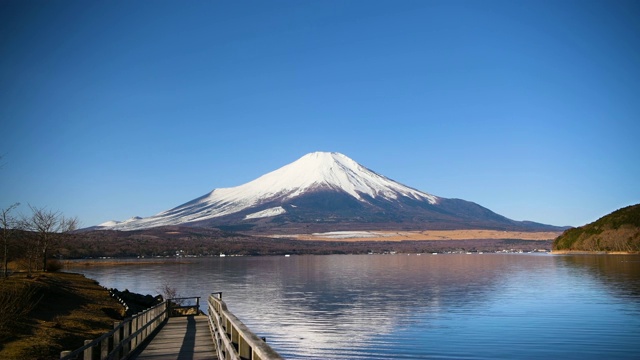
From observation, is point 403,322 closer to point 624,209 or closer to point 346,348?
point 346,348

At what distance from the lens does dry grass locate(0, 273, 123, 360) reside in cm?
2206

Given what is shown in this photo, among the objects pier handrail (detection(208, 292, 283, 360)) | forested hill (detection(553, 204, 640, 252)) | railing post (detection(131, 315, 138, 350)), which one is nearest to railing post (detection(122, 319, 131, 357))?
railing post (detection(131, 315, 138, 350))

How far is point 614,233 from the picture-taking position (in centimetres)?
17088

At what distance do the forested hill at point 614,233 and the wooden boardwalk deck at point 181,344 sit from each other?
157 metres

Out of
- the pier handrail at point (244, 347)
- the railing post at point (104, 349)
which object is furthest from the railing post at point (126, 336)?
the pier handrail at point (244, 347)

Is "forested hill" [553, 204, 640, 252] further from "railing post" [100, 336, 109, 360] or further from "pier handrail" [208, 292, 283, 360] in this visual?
"railing post" [100, 336, 109, 360]

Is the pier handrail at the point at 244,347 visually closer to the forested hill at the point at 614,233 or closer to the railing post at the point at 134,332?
the railing post at the point at 134,332

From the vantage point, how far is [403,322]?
4503 cm

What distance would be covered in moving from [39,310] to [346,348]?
16.2 metres

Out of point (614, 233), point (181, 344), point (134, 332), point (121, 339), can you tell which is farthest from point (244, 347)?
point (614, 233)

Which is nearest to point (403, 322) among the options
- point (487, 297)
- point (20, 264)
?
point (487, 297)

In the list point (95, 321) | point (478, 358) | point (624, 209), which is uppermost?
point (624, 209)

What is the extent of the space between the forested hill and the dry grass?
500 feet

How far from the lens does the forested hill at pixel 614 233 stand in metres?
164
